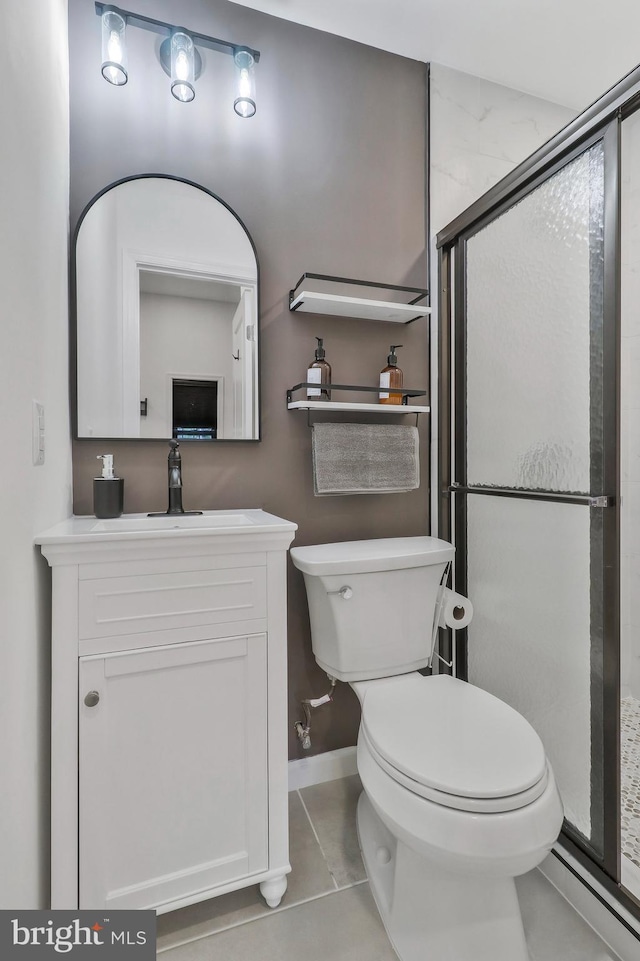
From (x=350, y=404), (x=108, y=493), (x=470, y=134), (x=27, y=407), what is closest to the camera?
(x=27, y=407)

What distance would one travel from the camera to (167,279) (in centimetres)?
148

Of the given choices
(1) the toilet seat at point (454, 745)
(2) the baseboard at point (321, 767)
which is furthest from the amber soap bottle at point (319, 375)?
(2) the baseboard at point (321, 767)

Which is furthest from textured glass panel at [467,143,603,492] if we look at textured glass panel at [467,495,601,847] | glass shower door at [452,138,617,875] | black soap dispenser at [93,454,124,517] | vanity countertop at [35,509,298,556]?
black soap dispenser at [93,454,124,517]

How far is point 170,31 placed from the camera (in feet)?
4.71

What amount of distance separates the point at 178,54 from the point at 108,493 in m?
1.31

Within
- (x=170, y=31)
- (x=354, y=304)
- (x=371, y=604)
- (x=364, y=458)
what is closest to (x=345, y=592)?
(x=371, y=604)

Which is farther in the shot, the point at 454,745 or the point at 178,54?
the point at 178,54

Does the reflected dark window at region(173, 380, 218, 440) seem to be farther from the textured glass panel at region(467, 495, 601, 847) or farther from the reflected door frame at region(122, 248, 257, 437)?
the textured glass panel at region(467, 495, 601, 847)

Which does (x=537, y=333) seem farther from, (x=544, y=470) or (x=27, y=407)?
(x=27, y=407)

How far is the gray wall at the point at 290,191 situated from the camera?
1.43 m

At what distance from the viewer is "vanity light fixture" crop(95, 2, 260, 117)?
1.35 meters

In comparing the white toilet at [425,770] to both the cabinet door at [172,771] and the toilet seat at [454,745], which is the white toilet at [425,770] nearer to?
the toilet seat at [454,745]

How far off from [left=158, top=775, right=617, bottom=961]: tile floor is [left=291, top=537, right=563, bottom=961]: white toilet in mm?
66

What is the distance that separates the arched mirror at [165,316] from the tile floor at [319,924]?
4.13 feet
